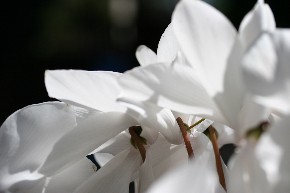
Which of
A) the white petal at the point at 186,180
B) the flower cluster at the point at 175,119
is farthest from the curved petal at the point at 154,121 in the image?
the white petal at the point at 186,180

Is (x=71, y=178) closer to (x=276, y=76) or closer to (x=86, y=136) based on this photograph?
(x=86, y=136)

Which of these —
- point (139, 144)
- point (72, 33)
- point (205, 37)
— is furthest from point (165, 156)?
point (72, 33)

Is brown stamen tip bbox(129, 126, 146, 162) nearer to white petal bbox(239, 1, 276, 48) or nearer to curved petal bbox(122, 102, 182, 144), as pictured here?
curved petal bbox(122, 102, 182, 144)

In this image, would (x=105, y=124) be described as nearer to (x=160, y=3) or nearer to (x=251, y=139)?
(x=251, y=139)

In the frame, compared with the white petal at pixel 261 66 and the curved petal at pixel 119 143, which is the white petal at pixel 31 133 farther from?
the white petal at pixel 261 66

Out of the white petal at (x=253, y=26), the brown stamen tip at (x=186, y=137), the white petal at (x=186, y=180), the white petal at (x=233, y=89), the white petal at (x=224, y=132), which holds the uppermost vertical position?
the white petal at (x=253, y=26)

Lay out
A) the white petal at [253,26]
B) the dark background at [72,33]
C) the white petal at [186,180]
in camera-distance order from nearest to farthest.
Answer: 1. the white petal at [186,180]
2. the white petal at [253,26]
3. the dark background at [72,33]

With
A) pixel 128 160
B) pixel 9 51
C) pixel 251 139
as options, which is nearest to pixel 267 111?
pixel 251 139

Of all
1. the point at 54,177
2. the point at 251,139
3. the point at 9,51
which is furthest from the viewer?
the point at 9,51
